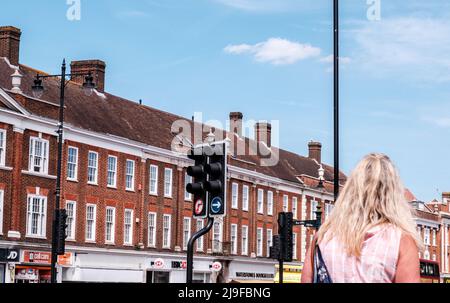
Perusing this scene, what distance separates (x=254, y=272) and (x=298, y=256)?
28.5 feet

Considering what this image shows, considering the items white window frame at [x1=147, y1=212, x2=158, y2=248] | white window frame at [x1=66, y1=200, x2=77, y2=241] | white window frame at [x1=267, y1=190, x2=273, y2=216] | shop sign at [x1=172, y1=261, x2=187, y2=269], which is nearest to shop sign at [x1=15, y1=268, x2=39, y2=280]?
white window frame at [x1=66, y1=200, x2=77, y2=241]

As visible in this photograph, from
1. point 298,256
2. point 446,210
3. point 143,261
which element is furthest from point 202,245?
point 446,210

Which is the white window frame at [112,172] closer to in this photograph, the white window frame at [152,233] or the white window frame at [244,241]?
the white window frame at [152,233]

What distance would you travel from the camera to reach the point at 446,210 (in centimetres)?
10662

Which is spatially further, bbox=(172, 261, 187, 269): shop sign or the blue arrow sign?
bbox=(172, 261, 187, 269): shop sign

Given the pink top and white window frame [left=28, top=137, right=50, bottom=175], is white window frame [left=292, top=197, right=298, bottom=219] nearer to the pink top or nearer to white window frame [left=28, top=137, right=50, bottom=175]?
white window frame [left=28, top=137, right=50, bottom=175]

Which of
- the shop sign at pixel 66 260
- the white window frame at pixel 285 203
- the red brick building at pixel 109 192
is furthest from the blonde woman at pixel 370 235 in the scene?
the white window frame at pixel 285 203

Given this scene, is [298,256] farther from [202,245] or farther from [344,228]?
[344,228]

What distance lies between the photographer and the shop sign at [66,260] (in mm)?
46125

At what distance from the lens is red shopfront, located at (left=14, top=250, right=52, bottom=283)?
44.1m

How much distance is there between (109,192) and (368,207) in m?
46.0

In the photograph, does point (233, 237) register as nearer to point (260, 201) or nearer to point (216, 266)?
point (216, 266)

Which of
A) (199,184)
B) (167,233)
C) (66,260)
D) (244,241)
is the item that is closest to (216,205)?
(199,184)

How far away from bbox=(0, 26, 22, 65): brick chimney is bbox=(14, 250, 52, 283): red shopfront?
10.6 m
